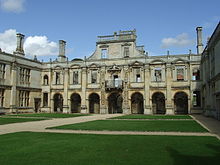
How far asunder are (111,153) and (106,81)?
1163 inches

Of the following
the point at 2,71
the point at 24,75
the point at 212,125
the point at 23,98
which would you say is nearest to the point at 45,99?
Answer: the point at 23,98

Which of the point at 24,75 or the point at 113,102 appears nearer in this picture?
the point at 24,75

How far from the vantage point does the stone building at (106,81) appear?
33.5 metres

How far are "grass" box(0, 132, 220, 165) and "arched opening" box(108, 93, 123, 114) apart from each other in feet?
94.9

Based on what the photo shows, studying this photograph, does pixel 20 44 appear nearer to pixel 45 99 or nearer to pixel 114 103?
pixel 45 99

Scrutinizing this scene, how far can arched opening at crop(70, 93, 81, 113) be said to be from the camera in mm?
40119

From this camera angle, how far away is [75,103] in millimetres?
41031

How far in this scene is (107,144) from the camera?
8.69 m

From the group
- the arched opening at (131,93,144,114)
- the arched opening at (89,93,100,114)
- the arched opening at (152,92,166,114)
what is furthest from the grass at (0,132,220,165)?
the arched opening at (89,93,100,114)

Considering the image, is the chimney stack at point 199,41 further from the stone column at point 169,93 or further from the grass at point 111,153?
the grass at point 111,153

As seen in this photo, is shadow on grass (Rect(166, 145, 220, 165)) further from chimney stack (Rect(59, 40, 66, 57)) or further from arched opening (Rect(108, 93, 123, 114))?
chimney stack (Rect(59, 40, 66, 57))

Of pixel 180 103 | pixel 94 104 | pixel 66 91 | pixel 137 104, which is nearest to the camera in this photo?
pixel 180 103

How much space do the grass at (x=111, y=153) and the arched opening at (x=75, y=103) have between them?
30990mm

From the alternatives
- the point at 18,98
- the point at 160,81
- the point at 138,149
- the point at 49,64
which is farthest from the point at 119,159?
the point at 49,64
